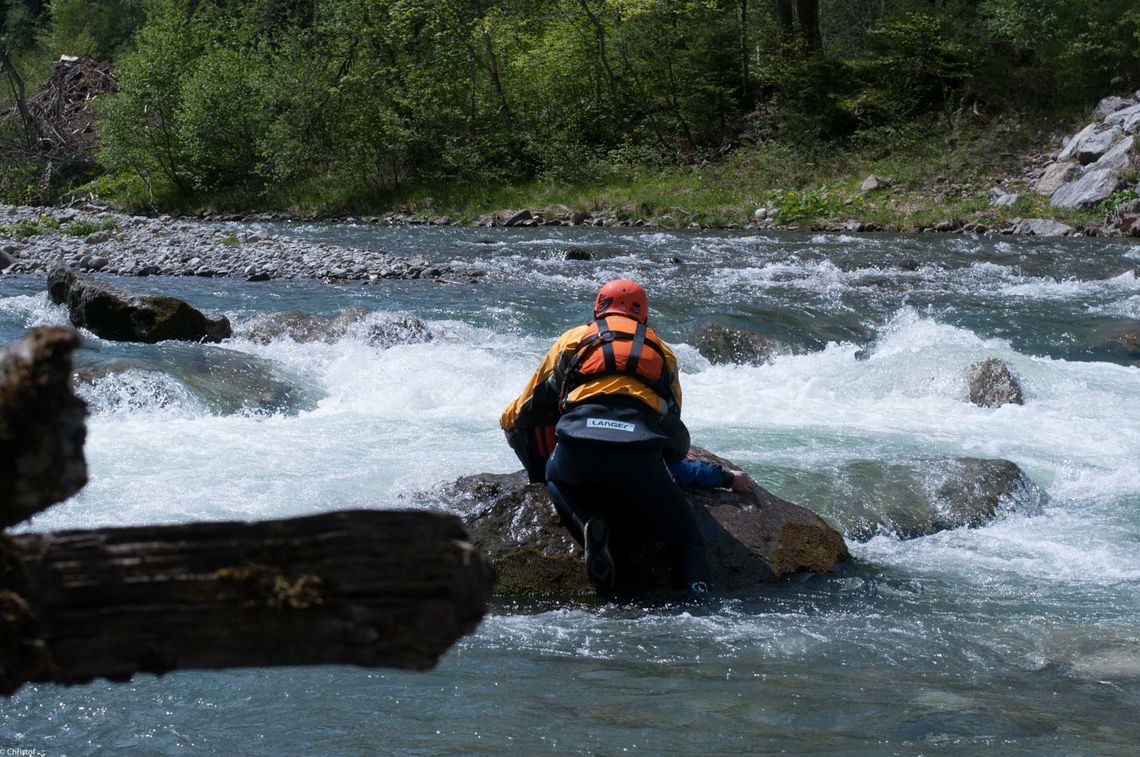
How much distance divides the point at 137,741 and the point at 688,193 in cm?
2402

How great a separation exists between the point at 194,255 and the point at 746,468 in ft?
44.8

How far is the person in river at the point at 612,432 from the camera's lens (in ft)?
17.4

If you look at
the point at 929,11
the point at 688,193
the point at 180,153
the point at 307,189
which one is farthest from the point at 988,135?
the point at 180,153

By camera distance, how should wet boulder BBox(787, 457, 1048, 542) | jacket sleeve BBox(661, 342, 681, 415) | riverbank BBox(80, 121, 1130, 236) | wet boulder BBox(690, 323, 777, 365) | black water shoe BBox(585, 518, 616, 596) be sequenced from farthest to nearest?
1. riverbank BBox(80, 121, 1130, 236)
2. wet boulder BBox(690, 323, 777, 365)
3. wet boulder BBox(787, 457, 1048, 542)
4. black water shoe BBox(585, 518, 616, 596)
5. jacket sleeve BBox(661, 342, 681, 415)

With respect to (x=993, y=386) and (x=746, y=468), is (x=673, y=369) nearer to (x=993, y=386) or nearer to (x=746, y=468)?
(x=746, y=468)

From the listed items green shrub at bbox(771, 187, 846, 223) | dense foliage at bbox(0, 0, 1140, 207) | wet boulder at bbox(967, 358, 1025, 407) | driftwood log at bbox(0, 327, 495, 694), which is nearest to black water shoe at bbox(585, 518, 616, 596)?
driftwood log at bbox(0, 327, 495, 694)

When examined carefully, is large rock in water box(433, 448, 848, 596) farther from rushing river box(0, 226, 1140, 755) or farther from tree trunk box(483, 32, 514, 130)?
tree trunk box(483, 32, 514, 130)

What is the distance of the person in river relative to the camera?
5.32 metres

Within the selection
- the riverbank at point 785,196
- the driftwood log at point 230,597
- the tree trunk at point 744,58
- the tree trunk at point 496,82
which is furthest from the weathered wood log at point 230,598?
the tree trunk at point 744,58

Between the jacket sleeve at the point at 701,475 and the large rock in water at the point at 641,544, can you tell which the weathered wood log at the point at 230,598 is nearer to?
the large rock in water at the point at 641,544

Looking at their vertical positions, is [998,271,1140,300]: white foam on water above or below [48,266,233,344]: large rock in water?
above

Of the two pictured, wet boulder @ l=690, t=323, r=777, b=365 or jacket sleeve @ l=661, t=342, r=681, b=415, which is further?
wet boulder @ l=690, t=323, r=777, b=365

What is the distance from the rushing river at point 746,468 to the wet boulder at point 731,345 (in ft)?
0.63

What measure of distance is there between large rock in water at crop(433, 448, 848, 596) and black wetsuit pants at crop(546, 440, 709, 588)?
0.48ft
